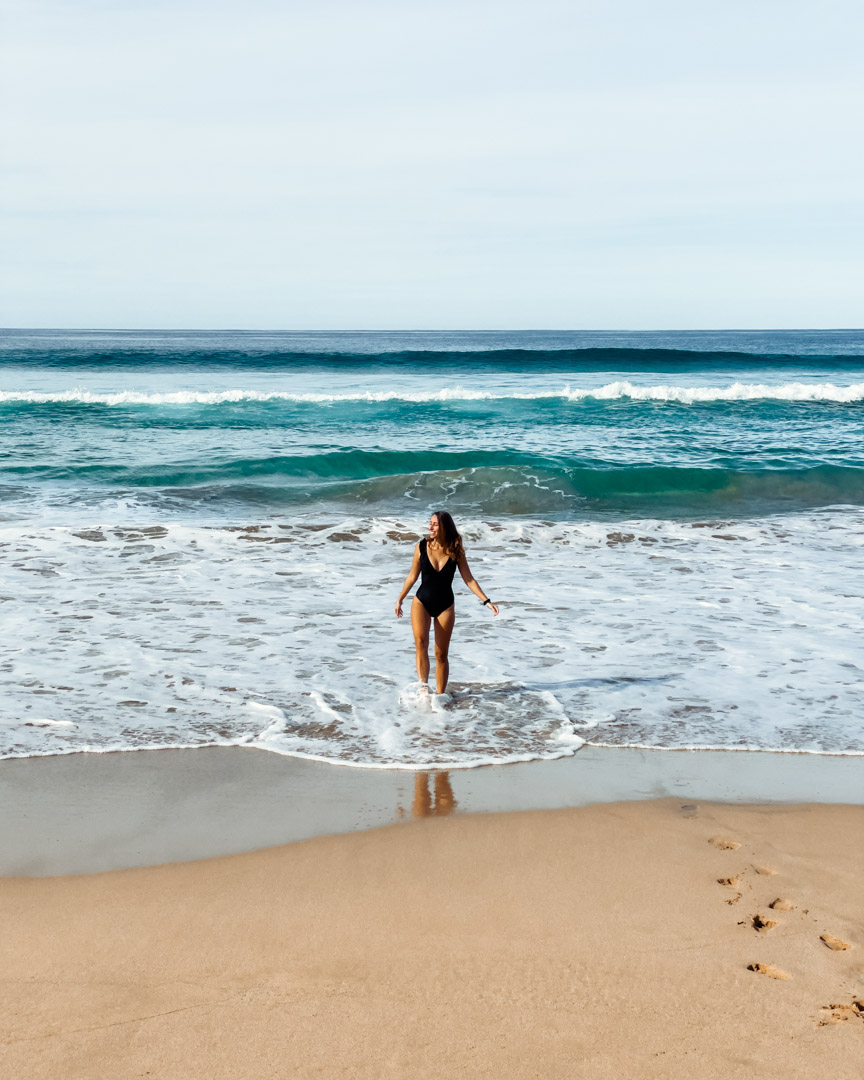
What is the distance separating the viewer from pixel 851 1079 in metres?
2.84

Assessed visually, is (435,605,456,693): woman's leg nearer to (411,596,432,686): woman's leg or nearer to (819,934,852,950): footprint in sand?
(411,596,432,686): woman's leg

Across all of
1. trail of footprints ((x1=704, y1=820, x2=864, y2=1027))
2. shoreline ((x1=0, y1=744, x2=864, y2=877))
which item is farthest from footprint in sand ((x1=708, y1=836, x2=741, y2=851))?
shoreline ((x1=0, y1=744, x2=864, y2=877))

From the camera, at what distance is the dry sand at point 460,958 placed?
2.95 meters

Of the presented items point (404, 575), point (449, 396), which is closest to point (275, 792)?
point (404, 575)

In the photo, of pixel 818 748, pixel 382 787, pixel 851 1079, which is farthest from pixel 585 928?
pixel 818 748

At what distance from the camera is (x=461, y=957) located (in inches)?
135

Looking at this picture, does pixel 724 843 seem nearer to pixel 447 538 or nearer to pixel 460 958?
pixel 460 958

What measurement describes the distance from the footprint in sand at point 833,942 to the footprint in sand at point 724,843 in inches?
29.0

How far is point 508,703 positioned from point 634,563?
A: 205 inches

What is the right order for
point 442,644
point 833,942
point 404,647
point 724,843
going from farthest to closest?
point 404,647, point 442,644, point 724,843, point 833,942

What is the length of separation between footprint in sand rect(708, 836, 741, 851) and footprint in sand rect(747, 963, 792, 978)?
3.03 feet

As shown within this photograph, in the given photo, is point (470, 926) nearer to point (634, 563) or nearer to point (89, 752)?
point (89, 752)

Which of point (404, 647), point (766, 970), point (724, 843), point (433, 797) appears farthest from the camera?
point (404, 647)

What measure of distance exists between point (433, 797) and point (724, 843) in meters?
1.55
